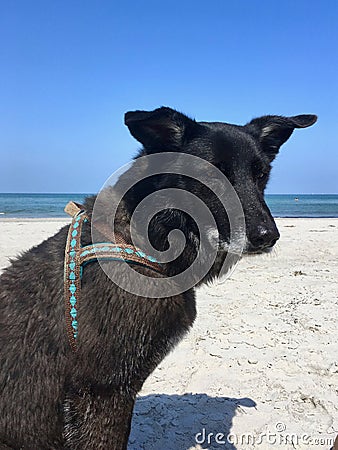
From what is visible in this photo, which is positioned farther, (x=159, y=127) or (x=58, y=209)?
(x=58, y=209)

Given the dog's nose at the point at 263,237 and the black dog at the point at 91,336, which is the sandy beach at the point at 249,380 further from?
the black dog at the point at 91,336

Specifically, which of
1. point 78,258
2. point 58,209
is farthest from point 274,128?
point 58,209

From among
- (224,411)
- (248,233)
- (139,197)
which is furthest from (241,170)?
(224,411)

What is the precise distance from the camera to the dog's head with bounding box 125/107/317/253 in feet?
7.60

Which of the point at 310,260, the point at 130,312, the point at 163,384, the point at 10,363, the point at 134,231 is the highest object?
the point at 134,231

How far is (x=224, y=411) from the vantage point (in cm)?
320

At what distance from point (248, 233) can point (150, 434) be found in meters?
1.75

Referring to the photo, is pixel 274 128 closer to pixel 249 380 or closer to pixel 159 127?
pixel 159 127

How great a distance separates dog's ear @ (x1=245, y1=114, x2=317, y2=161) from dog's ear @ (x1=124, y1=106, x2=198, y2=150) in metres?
0.57

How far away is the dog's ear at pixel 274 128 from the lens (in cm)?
276

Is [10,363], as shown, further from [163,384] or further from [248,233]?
[163,384]

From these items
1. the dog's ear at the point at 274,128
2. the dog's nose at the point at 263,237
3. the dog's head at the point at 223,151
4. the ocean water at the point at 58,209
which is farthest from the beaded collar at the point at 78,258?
the ocean water at the point at 58,209

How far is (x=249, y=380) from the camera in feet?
11.8

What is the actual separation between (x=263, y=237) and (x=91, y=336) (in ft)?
3.58
